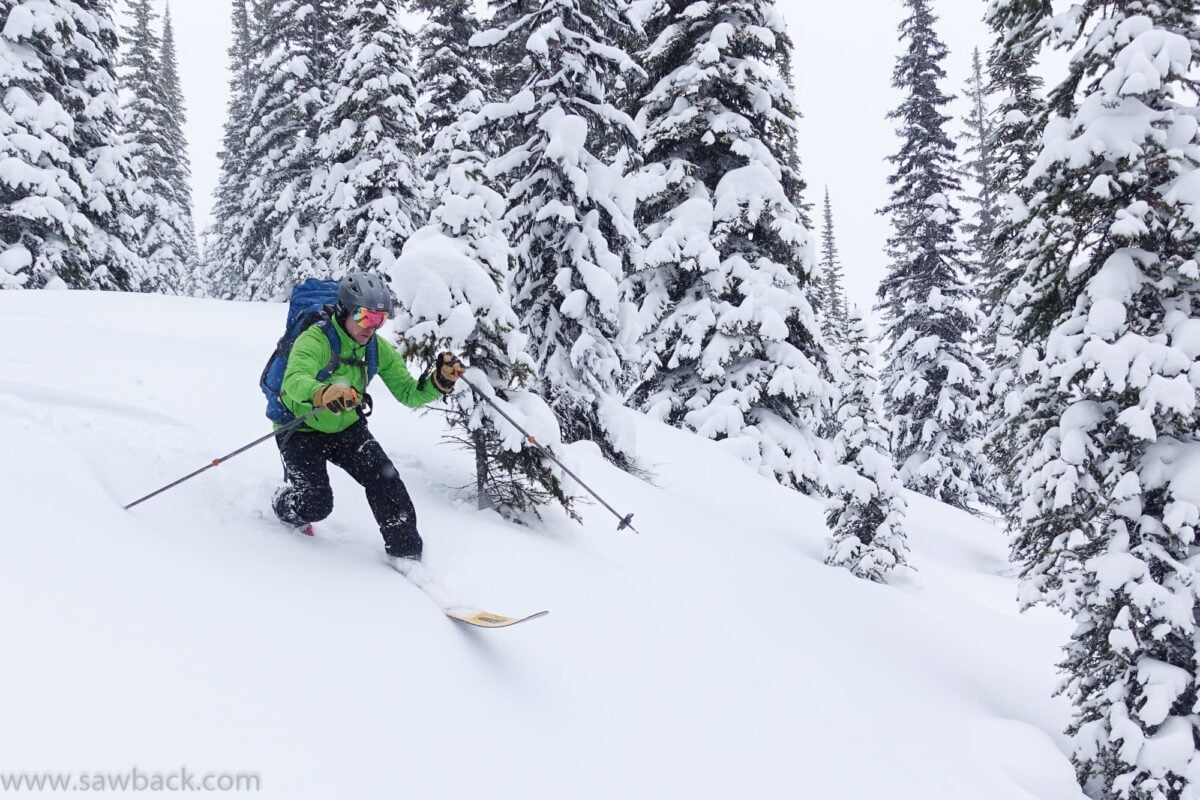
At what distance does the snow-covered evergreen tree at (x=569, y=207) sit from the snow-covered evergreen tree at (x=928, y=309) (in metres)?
16.4

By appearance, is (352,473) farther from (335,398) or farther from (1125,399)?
(1125,399)

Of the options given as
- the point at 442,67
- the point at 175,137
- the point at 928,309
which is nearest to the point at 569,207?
the point at 442,67

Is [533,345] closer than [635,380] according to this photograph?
Yes

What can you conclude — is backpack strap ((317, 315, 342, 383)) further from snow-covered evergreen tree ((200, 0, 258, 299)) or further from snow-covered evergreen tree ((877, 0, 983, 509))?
snow-covered evergreen tree ((200, 0, 258, 299))

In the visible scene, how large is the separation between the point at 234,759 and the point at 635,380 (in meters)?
14.3

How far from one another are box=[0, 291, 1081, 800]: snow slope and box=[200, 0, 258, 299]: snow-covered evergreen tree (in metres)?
28.5

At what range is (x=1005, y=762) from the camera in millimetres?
5957

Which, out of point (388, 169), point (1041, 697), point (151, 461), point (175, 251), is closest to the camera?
point (151, 461)

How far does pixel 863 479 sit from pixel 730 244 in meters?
5.81

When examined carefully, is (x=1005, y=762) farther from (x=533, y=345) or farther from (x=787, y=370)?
(x=787, y=370)

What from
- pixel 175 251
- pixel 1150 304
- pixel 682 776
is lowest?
pixel 175 251

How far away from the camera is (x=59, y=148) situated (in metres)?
16.4

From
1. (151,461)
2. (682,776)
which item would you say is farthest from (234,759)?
(151,461)

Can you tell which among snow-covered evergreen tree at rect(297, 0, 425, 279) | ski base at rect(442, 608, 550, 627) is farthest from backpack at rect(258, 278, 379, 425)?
snow-covered evergreen tree at rect(297, 0, 425, 279)
